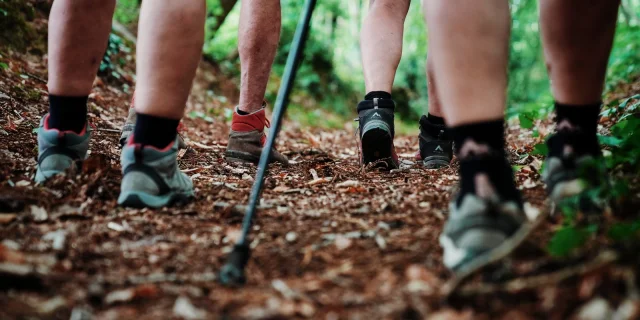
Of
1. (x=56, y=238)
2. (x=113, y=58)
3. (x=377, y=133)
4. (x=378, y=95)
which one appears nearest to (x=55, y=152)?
(x=56, y=238)

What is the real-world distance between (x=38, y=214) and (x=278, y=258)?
85 cm

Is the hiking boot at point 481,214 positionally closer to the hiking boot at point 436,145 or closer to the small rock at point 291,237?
the small rock at point 291,237

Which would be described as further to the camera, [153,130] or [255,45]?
[255,45]

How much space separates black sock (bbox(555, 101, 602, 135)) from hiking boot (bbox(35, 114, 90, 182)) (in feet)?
5.51

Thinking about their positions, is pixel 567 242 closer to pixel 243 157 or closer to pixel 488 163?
pixel 488 163

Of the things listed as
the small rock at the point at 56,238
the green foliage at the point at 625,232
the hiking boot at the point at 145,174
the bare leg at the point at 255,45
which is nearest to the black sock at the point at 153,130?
the hiking boot at the point at 145,174

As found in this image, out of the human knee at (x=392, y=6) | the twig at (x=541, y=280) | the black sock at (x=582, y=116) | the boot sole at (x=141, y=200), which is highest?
the human knee at (x=392, y=6)

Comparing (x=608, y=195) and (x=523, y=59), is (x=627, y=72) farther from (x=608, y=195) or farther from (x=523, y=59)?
(x=523, y=59)

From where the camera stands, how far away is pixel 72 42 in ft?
6.26

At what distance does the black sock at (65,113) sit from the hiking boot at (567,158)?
1.68 meters

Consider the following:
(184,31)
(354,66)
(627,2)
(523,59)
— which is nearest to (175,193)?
(184,31)

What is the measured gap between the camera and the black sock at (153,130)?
1.67 metres

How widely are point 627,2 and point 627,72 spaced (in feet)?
15.1

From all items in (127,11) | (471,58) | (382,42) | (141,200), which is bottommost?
(141,200)
